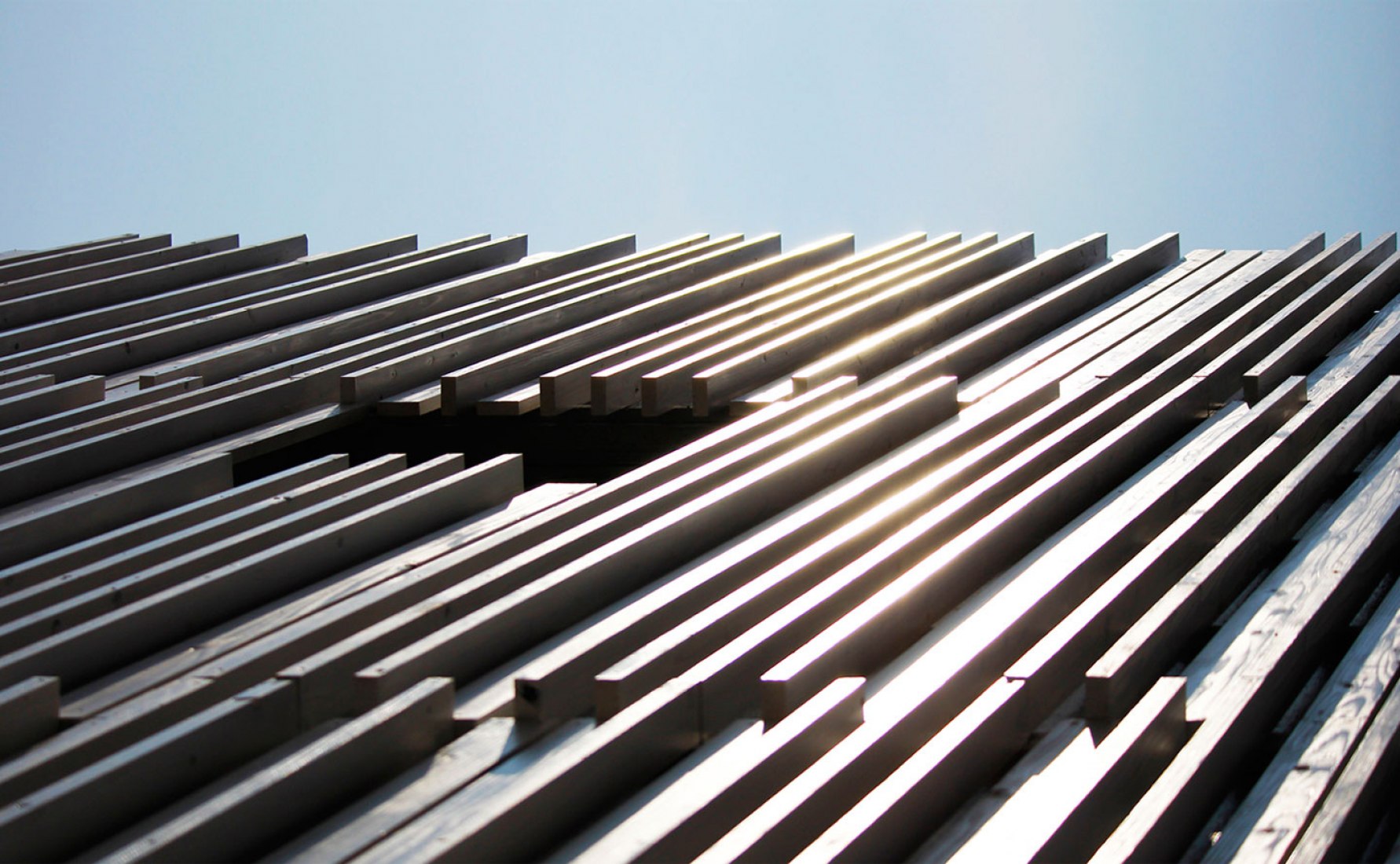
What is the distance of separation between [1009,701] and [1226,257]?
377 cm

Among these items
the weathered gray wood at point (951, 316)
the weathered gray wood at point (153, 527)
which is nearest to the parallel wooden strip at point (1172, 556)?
the weathered gray wood at point (951, 316)

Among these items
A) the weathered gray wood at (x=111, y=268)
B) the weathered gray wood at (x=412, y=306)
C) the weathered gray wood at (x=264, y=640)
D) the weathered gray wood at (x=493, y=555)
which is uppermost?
the weathered gray wood at (x=111, y=268)

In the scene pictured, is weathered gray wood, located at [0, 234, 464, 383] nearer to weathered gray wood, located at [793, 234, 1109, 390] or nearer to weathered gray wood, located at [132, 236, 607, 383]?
weathered gray wood, located at [132, 236, 607, 383]

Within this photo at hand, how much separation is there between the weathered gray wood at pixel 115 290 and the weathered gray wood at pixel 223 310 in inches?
2.9

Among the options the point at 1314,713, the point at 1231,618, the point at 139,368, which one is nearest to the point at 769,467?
the point at 1231,618

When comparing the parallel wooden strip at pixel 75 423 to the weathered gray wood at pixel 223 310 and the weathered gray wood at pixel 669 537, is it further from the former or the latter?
the weathered gray wood at pixel 669 537

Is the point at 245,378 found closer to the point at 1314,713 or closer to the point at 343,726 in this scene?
the point at 343,726

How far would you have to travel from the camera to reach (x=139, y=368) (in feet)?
13.6

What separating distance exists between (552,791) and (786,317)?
2685 mm

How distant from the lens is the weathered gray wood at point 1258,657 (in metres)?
2.14

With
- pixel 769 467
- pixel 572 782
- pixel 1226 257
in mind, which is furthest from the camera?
pixel 1226 257

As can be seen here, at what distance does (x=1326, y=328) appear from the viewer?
4430 mm

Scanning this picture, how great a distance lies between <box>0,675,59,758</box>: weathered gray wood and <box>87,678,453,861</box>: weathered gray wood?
313 mm

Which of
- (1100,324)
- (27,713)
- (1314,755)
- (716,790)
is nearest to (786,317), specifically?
Result: (1100,324)
